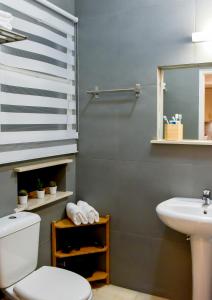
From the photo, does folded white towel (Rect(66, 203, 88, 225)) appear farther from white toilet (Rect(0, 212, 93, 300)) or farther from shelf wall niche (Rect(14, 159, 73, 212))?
white toilet (Rect(0, 212, 93, 300))

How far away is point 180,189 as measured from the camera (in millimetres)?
2371

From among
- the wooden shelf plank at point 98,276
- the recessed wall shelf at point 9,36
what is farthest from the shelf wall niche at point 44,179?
the recessed wall shelf at point 9,36

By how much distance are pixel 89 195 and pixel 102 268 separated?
0.63 metres

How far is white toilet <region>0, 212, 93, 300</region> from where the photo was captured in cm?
179

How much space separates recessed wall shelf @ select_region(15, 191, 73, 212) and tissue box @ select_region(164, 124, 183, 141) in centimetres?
94

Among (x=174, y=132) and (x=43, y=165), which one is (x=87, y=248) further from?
(x=174, y=132)

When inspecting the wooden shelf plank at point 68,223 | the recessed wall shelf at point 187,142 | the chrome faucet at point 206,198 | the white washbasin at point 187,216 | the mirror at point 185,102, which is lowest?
the wooden shelf plank at point 68,223

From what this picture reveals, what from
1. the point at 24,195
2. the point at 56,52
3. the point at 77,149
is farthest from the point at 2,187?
the point at 56,52

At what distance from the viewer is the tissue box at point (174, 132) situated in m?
2.37

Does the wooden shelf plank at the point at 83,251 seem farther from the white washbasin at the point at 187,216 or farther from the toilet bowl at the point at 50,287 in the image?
the white washbasin at the point at 187,216

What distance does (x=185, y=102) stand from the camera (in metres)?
2.41

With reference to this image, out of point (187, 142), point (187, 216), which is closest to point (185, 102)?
point (187, 142)

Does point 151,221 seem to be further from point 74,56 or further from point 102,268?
point 74,56

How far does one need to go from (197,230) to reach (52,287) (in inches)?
35.8
